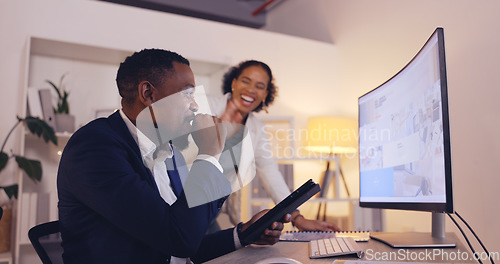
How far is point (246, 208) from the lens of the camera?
3189 mm

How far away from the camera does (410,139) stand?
1.20 meters

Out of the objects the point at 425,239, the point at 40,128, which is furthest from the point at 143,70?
the point at 40,128

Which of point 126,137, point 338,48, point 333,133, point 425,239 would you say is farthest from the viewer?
point 338,48

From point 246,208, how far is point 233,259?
2143 millimetres

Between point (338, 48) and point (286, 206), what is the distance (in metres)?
3.20

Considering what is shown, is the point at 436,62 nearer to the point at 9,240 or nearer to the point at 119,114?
the point at 119,114

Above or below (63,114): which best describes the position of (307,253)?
below

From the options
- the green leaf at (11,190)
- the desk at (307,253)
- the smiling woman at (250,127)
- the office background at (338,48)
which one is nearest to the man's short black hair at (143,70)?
the desk at (307,253)

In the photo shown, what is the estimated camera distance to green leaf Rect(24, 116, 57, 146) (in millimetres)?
2770

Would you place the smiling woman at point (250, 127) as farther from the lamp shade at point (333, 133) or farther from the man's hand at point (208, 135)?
the man's hand at point (208, 135)

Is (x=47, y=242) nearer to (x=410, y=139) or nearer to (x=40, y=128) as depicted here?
(x=410, y=139)

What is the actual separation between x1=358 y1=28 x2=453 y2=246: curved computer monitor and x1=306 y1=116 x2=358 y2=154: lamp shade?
1.81 m

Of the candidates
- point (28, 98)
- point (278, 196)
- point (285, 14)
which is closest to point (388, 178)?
point (278, 196)

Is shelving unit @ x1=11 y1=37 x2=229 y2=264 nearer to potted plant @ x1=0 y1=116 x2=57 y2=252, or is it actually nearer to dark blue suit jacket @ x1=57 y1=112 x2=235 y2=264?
potted plant @ x1=0 y1=116 x2=57 y2=252
